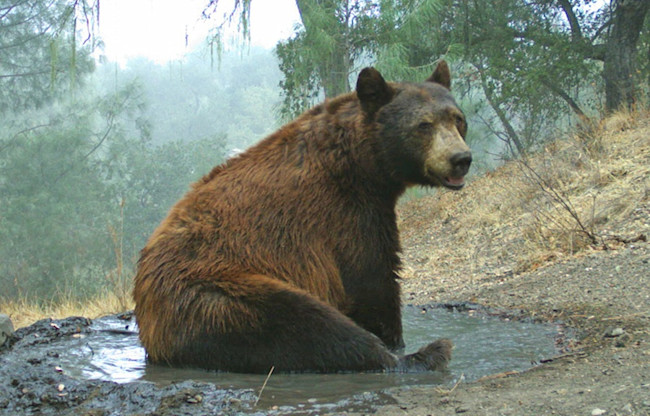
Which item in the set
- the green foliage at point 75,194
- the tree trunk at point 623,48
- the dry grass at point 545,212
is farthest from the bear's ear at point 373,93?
the green foliage at point 75,194

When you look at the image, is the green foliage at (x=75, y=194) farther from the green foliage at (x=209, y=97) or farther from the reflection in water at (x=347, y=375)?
the green foliage at (x=209, y=97)

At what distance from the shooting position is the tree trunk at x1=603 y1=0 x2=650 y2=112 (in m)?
13.7

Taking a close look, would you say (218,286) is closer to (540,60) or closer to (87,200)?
(540,60)

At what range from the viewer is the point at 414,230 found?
14.5m

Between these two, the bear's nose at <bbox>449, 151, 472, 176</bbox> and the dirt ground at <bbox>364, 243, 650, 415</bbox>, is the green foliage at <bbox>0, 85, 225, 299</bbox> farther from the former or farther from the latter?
the bear's nose at <bbox>449, 151, 472, 176</bbox>

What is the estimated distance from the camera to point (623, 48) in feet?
46.0

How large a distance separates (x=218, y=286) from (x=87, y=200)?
36512mm

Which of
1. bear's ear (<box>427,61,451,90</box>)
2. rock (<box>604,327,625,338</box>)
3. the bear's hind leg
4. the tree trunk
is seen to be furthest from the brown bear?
the tree trunk

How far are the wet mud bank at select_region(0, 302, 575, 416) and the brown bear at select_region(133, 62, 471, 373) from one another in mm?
157

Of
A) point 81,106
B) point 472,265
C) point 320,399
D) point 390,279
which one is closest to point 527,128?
point 472,265

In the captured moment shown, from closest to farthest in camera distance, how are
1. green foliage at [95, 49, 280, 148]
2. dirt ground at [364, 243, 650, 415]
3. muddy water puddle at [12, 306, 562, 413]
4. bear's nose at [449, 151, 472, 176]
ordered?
1. dirt ground at [364, 243, 650, 415]
2. muddy water puddle at [12, 306, 562, 413]
3. bear's nose at [449, 151, 472, 176]
4. green foliage at [95, 49, 280, 148]

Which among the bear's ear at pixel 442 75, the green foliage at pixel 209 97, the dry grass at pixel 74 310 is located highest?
the green foliage at pixel 209 97

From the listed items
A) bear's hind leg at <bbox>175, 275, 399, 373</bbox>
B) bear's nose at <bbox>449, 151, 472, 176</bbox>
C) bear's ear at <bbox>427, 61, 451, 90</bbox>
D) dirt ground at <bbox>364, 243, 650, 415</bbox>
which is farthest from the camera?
bear's ear at <bbox>427, 61, 451, 90</bbox>

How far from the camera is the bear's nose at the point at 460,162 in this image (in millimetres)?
4375
